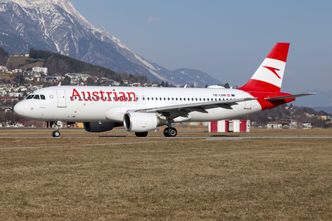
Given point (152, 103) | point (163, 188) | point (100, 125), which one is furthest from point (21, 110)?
point (163, 188)

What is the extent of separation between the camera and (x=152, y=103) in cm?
5378

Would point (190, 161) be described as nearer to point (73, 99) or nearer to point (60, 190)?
point (60, 190)

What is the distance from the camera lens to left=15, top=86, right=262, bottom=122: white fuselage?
49375 millimetres

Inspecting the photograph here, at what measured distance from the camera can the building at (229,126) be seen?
88.5 metres

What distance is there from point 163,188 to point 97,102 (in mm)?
33589

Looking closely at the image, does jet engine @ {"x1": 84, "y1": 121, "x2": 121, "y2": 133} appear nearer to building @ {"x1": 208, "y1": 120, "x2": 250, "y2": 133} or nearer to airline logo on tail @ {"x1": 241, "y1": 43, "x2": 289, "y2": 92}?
airline logo on tail @ {"x1": 241, "y1": 43, "x2": 289, "y2": 92}

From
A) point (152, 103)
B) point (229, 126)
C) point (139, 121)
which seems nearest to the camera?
point (139, 121)

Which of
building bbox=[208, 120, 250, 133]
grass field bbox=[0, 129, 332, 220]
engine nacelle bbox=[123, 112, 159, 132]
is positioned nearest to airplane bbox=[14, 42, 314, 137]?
engine nacelle bbox=[123, 112, 159, 132]

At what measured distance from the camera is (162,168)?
898 inches

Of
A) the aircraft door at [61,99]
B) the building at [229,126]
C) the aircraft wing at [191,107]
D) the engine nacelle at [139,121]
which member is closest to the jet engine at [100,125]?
the aircraft wing at [191,107]

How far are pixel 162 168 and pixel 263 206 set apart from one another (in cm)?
853

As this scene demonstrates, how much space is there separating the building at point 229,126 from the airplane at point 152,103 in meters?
28.8

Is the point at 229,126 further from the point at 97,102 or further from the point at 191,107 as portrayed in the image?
the point at 97,102

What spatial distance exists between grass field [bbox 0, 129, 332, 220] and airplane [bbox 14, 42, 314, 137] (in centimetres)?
2158
